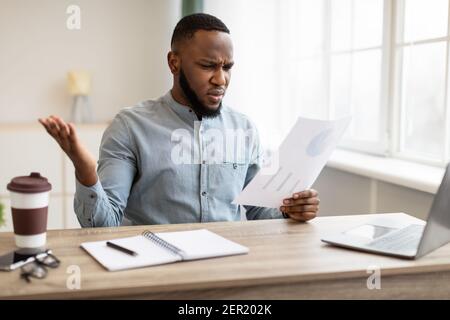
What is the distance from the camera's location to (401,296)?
1.16m

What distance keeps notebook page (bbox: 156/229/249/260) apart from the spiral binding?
0.01 metres

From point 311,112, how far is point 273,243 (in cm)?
220

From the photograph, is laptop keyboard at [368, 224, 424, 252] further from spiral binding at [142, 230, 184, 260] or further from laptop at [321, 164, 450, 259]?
spiral binding at [142, 230, 184, 260]

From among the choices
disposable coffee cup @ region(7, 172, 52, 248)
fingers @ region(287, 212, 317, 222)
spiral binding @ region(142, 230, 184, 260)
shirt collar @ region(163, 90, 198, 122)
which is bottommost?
fingers @ region(287, 212, 317, 222)

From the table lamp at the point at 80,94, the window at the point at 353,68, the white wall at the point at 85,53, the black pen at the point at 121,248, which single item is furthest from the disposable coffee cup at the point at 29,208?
the white wall at the point at 85,53

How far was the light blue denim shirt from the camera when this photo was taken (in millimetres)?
1762

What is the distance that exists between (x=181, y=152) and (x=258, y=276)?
81 centimetres

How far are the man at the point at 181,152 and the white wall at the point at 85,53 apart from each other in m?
2.31

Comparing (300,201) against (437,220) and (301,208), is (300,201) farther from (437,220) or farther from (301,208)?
(437,220)

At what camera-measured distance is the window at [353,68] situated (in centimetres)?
236

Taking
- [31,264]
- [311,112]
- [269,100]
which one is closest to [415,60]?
[311,112]

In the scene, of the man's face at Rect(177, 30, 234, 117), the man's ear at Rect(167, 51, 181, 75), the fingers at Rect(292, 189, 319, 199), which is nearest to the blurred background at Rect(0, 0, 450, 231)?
the fingers at Rect(292, 189, 319, 199)

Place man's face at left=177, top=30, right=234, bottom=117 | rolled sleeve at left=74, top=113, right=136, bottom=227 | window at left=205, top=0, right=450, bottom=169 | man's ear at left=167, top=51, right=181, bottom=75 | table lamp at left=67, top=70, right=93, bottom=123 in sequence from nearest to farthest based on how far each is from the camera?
rolled sleeve at left=74, top=113, right=136, bottom=227 → man's face at left=177, top=30, right=234, bottom=117 → man's ear at left=167, top=51, right=181, bottom=75 → window at left=205, top=0, right=450, bottom=169 → table lamp at left=67, top=70, right=93, bottom=123

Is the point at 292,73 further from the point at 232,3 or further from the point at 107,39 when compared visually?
the point at 107,39
